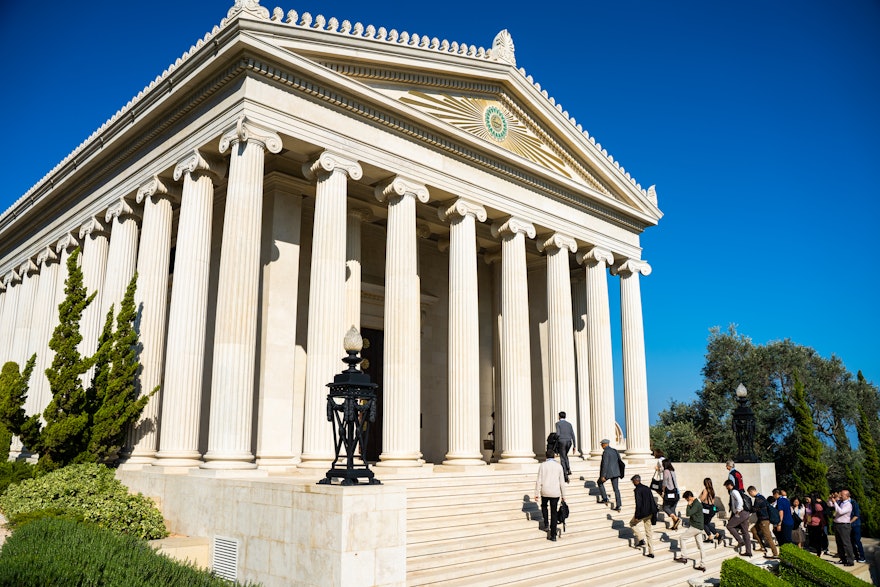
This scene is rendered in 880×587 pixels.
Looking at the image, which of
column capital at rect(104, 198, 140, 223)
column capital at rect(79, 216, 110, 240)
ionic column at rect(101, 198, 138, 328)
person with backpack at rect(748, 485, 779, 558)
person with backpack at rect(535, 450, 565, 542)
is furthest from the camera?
column capital at rect(79, 216, 110, 240)

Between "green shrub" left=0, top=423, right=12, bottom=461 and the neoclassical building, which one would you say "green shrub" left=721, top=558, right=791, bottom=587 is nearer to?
the neoclassical building

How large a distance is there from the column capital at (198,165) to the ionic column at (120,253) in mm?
3846

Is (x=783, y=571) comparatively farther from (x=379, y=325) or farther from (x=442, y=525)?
(x=379, y=325)

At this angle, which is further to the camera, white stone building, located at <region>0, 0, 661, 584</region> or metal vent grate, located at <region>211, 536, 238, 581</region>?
white stone building, located at <region>0, 0, 661, 584</region>

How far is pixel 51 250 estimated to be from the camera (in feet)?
88.7

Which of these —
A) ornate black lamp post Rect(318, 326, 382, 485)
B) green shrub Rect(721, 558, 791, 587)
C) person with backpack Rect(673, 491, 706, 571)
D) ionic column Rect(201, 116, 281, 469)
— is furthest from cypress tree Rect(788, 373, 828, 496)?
ornate black lamp post Rect(318, 326, 382, 485)

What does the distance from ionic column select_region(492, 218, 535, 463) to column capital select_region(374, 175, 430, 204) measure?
13.4ft

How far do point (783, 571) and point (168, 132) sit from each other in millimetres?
19190

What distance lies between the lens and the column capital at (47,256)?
27.0 metres

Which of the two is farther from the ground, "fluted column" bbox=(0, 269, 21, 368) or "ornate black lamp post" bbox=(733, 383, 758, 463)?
"fluted column" bbox=(0, 269, 21, 368)

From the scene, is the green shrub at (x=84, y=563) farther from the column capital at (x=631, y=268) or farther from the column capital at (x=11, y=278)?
the column capital at (x=11, y=278)

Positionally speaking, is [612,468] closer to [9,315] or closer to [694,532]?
[694,532]

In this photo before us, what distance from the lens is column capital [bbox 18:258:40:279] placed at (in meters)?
29.0

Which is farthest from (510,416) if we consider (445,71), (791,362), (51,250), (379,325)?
(791,362)
